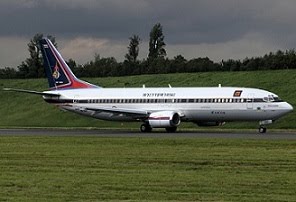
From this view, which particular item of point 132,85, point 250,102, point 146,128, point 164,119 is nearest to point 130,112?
point 146,128

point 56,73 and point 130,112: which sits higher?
point 56,73

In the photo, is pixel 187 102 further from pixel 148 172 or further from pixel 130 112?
pixel 148 172

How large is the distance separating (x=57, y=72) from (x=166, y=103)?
37.6ft

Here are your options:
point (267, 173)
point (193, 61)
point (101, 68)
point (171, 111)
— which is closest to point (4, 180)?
point (267, 173)

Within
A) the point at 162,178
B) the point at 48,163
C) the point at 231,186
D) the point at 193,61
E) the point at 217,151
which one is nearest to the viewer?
the point at 231,186

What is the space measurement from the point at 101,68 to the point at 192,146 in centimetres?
9825

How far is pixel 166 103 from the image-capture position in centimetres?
5494

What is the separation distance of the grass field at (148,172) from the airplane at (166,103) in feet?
59.5

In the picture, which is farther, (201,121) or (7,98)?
(7,98)

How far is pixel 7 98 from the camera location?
94.1 metres

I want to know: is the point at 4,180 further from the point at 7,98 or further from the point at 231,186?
the point at 7,98

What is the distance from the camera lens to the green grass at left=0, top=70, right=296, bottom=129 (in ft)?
238

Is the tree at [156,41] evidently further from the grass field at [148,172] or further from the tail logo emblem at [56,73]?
the grass field at [148,172]

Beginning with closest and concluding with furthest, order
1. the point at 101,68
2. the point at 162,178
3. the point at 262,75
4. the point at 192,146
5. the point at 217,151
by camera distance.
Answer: the point at 162,178 → the point at 217,151 → the point at 192,146 → the point at 262,75 → the point at 101,68
